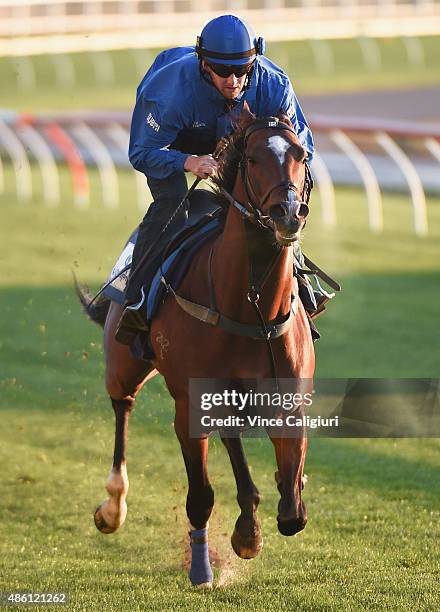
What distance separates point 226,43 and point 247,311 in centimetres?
92

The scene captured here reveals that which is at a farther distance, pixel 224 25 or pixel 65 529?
pixel 65 529

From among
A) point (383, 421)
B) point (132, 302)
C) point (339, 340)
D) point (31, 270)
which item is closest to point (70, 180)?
point (31, 270)

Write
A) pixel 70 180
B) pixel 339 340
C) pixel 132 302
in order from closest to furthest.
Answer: pixel 132 302, pixel 339 340, pixel 70 180

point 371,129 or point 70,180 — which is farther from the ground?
point 371,129

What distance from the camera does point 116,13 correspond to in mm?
26969

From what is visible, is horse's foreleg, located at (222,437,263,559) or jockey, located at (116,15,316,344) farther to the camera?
horse's foreleg, located at (222,437,263,559)

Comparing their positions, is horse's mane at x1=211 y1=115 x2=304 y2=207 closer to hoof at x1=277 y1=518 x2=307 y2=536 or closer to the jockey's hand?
the jockey's hand

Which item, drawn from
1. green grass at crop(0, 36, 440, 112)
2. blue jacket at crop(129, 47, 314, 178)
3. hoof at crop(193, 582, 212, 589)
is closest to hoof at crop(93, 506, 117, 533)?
hoof at crop(193, 582, 212, 589)

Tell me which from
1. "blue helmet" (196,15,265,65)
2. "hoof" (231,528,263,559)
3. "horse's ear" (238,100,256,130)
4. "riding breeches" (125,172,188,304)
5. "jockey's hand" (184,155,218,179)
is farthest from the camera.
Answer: "riding breeches" (125,172,188,304)

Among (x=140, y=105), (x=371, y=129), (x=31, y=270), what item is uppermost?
(x=140, y=105)

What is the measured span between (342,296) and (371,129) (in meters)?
2.42

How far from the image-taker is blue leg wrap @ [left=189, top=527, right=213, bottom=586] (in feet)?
17.7

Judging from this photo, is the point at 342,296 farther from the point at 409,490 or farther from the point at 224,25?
the point at 224,25

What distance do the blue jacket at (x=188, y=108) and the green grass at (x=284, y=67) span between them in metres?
17.1
